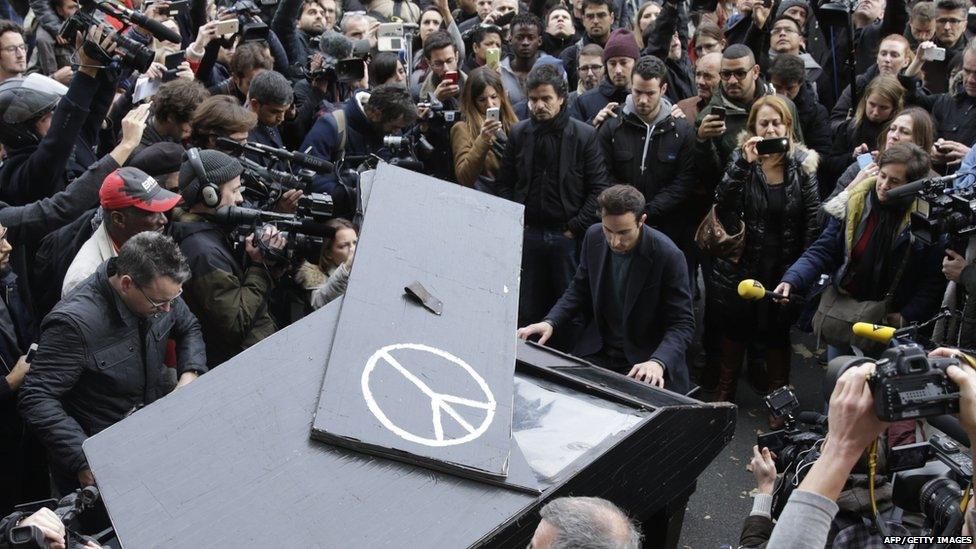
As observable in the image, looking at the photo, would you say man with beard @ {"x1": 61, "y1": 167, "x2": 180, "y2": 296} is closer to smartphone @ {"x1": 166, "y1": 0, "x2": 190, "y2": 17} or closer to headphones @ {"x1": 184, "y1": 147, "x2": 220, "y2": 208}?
headphones @ {"x1": 184, "y1": 147, "x2": 220, "y2": 208}

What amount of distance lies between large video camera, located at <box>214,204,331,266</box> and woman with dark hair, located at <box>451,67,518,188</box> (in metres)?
2.18

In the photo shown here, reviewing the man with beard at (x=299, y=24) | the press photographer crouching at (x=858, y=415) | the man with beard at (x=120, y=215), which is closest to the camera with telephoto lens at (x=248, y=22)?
the man with beard at (x=299, y=24)

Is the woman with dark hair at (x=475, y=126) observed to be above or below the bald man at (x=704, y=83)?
below

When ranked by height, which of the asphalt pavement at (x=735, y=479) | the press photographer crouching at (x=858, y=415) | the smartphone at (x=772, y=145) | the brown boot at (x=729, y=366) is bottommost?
the asphalt pavement at (x=735, y=479)

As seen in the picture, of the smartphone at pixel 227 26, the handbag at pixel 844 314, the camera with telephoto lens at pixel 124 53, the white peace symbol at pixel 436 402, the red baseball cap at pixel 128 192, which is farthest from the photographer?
the smartphone at pixel 227 26

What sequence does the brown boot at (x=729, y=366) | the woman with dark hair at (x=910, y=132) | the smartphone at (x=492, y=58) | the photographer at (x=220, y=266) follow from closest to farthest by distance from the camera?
the photographer at (x=220, y=266)
the woman with dark hair at (x=910, y=132)
the brown boot at (x=729, y=366)
the smartphone at (x=492, y=58)

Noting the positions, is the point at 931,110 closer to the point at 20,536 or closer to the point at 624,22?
the point at 624,22

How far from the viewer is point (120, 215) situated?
4.85 m

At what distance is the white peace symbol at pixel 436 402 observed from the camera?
3.10 m

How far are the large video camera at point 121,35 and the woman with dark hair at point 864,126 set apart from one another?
4.73 m

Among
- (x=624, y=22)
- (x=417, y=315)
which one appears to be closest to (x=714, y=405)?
(x=417, y=315)

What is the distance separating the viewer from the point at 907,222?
5.96 m

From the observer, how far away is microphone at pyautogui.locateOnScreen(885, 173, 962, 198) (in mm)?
5312

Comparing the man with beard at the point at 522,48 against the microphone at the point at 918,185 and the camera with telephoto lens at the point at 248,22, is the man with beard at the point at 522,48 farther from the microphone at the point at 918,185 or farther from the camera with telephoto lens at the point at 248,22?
the microphone at the point at 918,185
